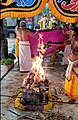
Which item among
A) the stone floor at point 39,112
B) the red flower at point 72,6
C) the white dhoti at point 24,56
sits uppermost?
the red flower at point 72,6

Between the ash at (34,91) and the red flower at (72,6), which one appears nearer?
the red flower at (72,6)

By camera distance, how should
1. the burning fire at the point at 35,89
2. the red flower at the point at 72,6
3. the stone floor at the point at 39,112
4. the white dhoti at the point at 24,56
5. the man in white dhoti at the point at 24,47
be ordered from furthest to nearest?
the white dhoti at the point at 24,56 < the man in white dhoti at the point at 24,47 < the burning fire at the point at 35,89 < the stone floor at the point at 39,112 < the red flower at the point at 72,6

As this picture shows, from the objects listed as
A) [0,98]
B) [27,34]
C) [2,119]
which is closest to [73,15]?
[2,119]

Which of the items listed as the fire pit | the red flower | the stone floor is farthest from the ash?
the red flower

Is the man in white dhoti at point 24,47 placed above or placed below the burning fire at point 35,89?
above

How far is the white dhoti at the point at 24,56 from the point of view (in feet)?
24.3

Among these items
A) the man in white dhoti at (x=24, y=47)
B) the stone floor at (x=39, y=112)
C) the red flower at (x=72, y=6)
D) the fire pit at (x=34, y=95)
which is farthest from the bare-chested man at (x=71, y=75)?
the man in white dhoti at (x=24, y=47)

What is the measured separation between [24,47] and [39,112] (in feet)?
10.5

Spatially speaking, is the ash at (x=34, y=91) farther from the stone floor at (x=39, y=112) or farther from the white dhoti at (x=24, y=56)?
the white dhoti at (x=24, y=56)

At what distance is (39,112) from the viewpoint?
4.65m

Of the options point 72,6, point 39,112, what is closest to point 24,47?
point 39,112

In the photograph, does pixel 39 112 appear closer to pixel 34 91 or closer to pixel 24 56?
pixel 34 91

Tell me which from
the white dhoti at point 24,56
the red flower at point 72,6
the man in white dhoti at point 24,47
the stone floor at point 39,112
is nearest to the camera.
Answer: the red flower at point 72,6

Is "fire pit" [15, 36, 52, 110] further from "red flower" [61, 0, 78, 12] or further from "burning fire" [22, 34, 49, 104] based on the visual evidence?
"red flower" [61, 0, 78, 12]
